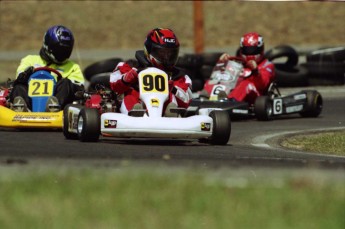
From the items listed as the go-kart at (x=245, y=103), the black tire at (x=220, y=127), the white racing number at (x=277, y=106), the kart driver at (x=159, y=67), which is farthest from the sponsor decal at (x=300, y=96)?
the black tire at (x=220, y=127)

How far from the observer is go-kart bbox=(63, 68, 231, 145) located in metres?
9.35

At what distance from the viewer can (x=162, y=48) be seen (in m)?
10.3

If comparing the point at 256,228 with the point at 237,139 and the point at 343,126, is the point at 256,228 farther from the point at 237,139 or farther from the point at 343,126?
the point at 343,126

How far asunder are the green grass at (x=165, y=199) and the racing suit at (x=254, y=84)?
259 inches

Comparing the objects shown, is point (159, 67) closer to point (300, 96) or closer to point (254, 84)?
point (254, 84)

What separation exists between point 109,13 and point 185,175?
1992 centimetres

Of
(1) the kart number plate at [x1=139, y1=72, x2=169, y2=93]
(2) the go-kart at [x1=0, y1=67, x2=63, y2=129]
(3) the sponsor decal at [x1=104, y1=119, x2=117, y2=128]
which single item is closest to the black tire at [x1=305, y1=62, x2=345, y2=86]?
(2) the go-kart at [x1=0, y1=67, x2=63, y2=129]

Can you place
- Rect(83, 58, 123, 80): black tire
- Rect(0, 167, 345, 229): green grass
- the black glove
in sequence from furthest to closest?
Rect(83, 58, 123, 80): black tire < the black glove < Rect(0, 167, 345, 229): green grass

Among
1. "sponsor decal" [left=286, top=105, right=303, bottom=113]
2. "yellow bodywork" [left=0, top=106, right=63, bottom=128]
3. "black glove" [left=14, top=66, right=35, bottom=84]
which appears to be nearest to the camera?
"yellow bodywork" [left=0, top=106, right=63, bottom=128]

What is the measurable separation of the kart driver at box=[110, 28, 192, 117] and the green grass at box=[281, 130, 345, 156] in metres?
1.00

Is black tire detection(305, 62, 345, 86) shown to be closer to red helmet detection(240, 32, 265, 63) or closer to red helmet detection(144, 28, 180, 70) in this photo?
red helmet detection(240, 32, 265, 63)

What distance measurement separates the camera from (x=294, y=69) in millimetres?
16297

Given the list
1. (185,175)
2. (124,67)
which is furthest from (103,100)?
(185,175)

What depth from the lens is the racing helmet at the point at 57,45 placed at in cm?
1208
